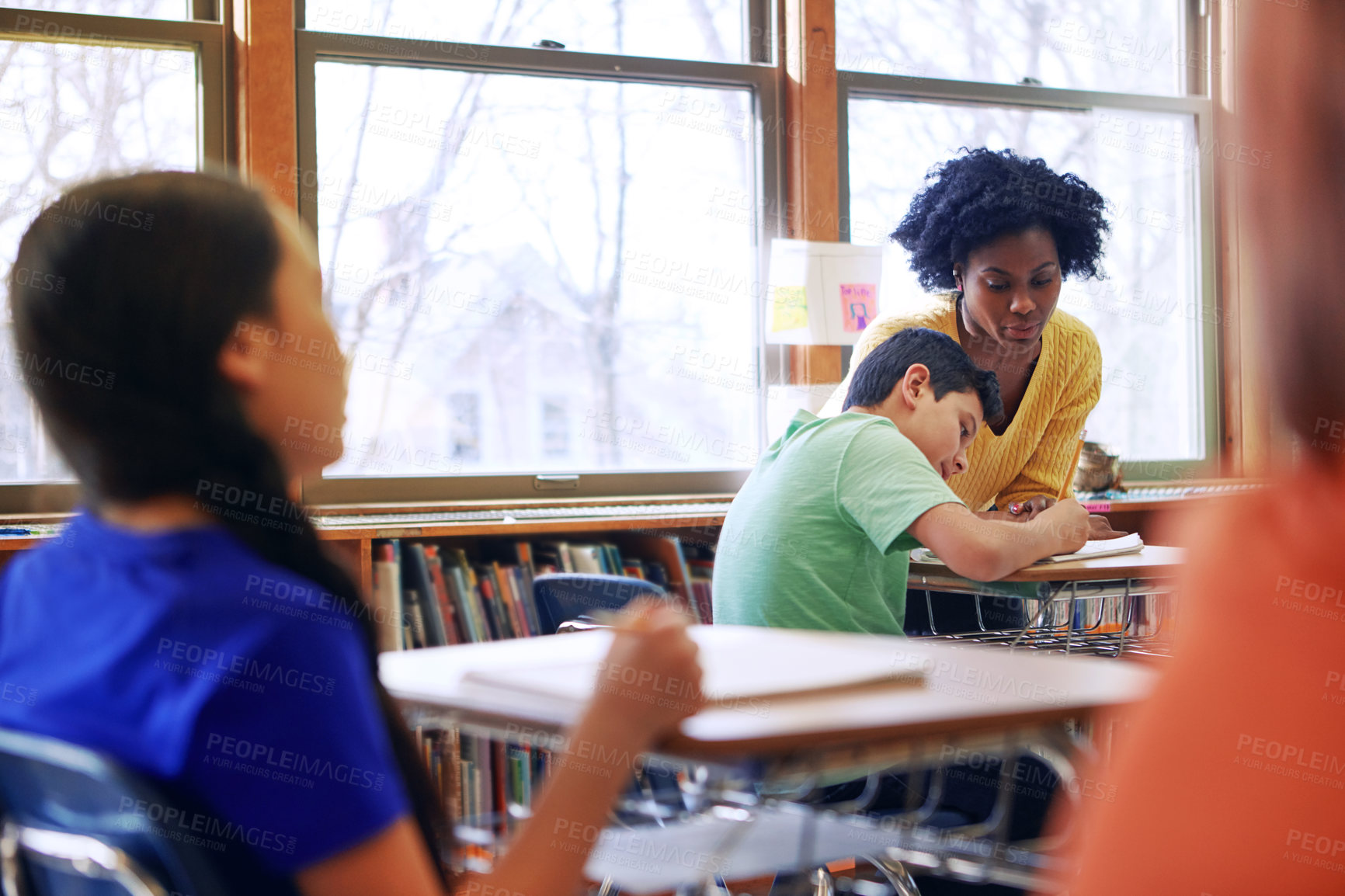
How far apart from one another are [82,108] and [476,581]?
5.57 ft

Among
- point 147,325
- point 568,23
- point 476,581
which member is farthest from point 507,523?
point 147,325

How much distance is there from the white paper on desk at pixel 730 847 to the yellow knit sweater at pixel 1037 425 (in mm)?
1432

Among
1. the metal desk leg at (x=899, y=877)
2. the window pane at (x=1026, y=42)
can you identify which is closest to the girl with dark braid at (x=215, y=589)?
the metal desk leg at (x=899, y=877)

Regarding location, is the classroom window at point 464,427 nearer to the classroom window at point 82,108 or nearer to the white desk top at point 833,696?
the classroom window at point 82,108

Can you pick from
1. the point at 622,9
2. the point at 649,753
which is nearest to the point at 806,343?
the point at 622,9

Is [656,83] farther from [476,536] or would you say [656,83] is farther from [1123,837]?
[1123,837]

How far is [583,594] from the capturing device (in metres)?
1.96

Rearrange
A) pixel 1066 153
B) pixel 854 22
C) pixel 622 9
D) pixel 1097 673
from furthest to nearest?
pixel 1066 153, pixel 854 22, pixel 622 9, pixel 1097 673

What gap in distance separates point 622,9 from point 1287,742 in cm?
372

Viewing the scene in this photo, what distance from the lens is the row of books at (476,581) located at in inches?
113

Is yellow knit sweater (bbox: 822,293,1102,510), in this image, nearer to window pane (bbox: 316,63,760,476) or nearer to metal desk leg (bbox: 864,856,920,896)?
window pane (bbox: 316,63,760,476)

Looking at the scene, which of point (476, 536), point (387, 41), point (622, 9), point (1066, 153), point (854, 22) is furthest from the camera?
point (1066, 153)

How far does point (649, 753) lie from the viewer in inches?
31.1

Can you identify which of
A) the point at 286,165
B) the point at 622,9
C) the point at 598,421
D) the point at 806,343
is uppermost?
the point at 622,9
